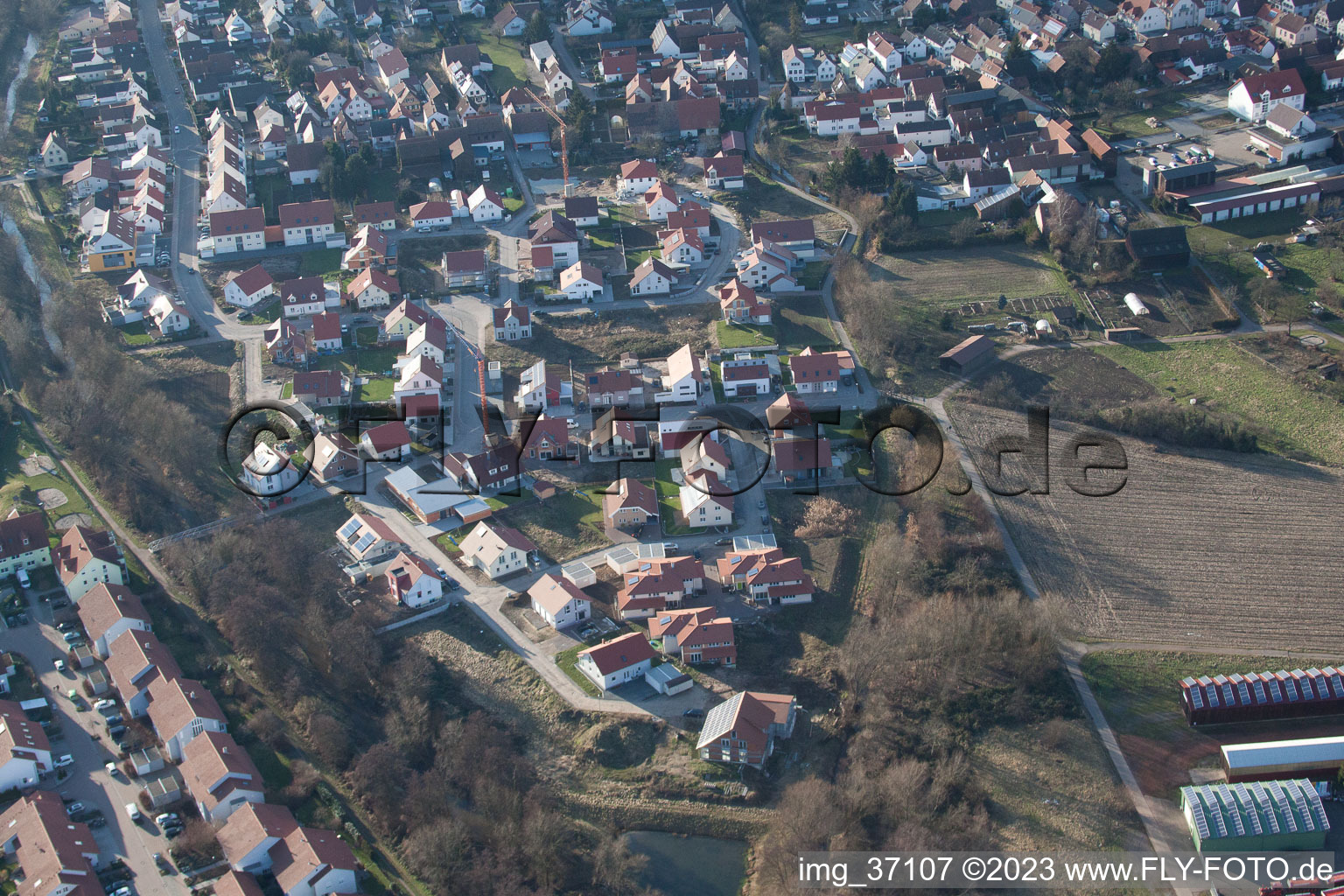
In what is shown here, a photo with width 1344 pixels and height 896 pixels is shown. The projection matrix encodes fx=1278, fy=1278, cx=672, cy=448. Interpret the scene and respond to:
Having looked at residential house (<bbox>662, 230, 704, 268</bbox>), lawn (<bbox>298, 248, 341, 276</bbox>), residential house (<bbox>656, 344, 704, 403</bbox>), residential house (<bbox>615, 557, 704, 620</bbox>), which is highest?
lawn (<bbox>298, 248, 341, 276</bbox>)

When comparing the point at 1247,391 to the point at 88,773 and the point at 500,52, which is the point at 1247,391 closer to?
the point at 88,773

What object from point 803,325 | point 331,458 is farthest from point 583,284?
point 331,458

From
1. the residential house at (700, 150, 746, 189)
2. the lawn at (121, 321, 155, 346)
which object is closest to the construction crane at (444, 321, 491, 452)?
the lawn at (121, 321, 155, 346)

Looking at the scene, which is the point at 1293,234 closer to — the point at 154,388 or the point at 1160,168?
the point at 1160,168

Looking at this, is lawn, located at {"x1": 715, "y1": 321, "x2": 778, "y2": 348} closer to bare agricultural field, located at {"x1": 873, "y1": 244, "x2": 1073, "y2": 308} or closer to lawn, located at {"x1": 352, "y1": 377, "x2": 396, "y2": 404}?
bare agricultural field, located at {"x1": 873, "y1": 244, "x2": 1073, "y2": 308}

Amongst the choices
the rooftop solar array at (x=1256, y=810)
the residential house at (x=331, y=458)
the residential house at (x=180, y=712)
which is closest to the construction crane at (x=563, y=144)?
the residential house at (x=331, y=458)

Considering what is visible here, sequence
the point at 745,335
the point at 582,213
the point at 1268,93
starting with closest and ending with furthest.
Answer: the point at 745,335, the point at 582,213, the point at 1268,93

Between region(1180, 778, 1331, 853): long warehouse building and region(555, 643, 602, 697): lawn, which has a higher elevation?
region(555, 643, 602, 697): lawn
